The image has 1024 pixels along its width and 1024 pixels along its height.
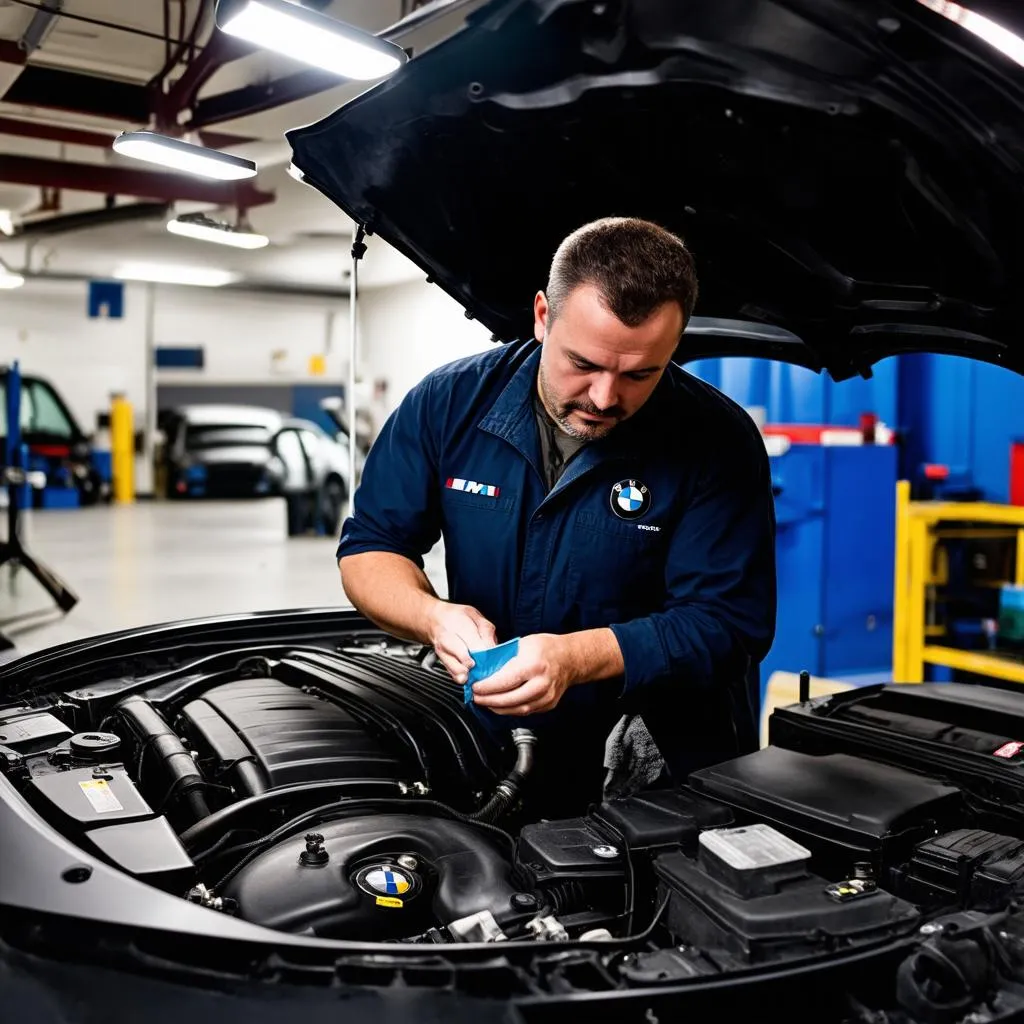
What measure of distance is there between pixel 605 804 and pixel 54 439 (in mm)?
13050

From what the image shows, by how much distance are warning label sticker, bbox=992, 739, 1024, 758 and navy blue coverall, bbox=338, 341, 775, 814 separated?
0.39 meters

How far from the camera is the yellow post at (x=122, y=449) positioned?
1398 centimetres

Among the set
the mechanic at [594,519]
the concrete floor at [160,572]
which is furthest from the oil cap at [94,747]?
the concrete floor at [160,572]

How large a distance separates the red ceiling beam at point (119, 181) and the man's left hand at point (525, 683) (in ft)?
20.8

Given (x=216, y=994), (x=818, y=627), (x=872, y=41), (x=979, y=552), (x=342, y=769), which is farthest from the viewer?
(x=818, y=627)

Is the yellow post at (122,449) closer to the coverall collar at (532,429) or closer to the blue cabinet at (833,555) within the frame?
the blue cabinet at (833,555)

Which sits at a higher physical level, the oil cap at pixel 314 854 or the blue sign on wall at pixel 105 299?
the blue sign on wall at pixel 105 299

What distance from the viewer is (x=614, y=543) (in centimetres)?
171

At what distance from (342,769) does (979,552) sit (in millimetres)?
2692

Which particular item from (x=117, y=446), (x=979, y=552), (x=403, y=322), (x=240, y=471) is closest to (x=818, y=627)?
(x=979, y=552)

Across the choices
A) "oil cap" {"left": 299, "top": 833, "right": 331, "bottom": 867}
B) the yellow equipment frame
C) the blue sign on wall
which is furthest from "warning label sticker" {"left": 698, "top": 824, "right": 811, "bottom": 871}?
the blue sign on wall

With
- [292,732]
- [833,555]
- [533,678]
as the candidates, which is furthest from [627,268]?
[833,555]

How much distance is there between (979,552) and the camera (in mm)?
3373

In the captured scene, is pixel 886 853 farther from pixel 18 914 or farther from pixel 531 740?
pixel 18 914
